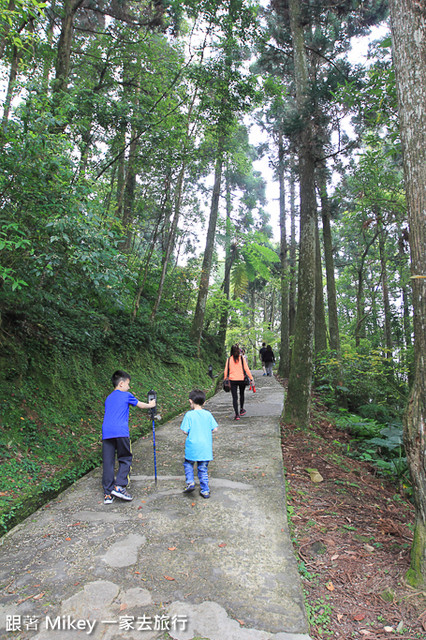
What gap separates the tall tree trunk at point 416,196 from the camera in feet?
9.00

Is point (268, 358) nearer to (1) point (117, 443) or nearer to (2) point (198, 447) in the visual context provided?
(2) point (198, 447)

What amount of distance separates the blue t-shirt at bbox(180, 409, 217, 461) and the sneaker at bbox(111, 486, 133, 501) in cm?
76

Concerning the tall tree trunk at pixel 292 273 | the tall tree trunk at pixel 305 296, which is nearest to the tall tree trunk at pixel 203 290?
the tall tree trunk at pixel 292 273

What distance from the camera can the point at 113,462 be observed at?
13.2 feet

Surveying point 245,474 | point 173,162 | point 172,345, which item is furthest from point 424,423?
point 172,345

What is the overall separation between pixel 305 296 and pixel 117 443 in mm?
4598

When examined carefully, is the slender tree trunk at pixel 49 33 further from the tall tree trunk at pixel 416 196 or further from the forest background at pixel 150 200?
the tall tree trunk at pixel 416 196

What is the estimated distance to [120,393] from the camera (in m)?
4.27

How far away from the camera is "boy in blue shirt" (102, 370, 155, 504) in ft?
12.9

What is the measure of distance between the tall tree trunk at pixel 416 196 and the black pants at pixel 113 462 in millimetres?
2911

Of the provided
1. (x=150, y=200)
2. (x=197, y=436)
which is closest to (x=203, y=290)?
(x=150, y=200)

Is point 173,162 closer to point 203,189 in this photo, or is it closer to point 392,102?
point 392,102

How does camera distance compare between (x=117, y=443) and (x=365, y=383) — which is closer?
(x=117, y=443)

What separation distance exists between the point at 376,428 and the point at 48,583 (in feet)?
21.2
